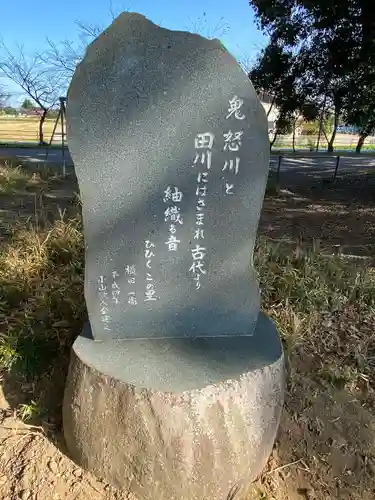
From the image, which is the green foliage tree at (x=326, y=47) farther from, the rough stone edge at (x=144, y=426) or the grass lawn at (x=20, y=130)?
the grass lawn at (x=20, y=130)

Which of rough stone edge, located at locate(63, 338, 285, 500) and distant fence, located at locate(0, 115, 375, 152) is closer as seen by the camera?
rough stone edge, located at locate(63, 338, 285, 500)

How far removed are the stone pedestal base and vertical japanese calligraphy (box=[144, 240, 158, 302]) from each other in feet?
0.85

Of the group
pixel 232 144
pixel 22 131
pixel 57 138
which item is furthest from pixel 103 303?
pixel 22 131

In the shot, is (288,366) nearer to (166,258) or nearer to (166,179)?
(166,258)

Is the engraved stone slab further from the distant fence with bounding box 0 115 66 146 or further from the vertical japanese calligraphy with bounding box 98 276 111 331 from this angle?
the distant fence with bounding box 0 115 66 146

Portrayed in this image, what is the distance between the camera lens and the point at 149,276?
206 cm

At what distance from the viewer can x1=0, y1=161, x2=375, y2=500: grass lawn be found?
2.03 m

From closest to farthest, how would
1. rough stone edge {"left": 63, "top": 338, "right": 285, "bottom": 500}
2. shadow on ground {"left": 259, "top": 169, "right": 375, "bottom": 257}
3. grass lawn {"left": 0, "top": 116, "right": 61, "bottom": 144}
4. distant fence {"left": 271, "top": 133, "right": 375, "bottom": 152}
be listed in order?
rough stone edge {"left": 63, "top": 338, "right": 285, "bottom": 500} → shadow on ground {"left": 259, "top": 169, "right": 375, "bottom": 257} → grass lawn {"left": 0, "top": 116, "right": 61, "bottom": 144} → distant fence {"left": 271, "top": 133, "right": 375, "bottom": 152}

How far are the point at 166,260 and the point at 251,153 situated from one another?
2.05 ft

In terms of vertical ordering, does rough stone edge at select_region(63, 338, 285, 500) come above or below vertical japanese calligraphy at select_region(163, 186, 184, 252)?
below

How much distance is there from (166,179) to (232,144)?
Result: 326mm

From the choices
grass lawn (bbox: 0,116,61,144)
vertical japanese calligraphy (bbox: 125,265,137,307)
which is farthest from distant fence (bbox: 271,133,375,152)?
vertical japanese calligraphy (bbox: 125,265,137,307)

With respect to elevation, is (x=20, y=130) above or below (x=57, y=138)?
above

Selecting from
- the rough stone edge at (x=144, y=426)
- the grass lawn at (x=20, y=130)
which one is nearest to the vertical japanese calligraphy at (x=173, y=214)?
the rough stone edge at (x=144, y=426)
